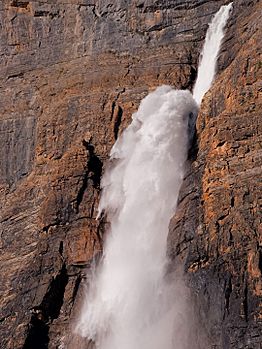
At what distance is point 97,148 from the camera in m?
40.6

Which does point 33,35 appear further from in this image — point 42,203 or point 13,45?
point 42,203

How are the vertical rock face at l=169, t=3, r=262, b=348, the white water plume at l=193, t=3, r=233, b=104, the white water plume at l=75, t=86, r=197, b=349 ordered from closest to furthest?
the vertical rock face at l=169, t=3, r=262, b=348
the white water plume at l=75, t=86, r=197, b=349
the white water plume at l=193, t=3, r=233, b=104

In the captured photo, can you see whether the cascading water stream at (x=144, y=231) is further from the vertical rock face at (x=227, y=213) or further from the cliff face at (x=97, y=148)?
the vertical rock face at (x=227, y=213)

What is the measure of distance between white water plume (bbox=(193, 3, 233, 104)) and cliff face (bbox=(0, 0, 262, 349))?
1.90ft

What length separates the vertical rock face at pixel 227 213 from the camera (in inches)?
1131

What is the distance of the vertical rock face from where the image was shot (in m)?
28.7

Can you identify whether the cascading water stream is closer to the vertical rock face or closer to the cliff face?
the cliff face

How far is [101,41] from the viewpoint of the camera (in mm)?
45875

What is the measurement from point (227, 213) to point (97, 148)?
1123cm

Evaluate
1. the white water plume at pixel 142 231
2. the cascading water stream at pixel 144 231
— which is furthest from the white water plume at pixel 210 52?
the white water plume at pixel 142 231

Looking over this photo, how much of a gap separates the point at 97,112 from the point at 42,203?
562cm

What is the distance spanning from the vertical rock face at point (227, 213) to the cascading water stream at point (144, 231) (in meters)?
1.31

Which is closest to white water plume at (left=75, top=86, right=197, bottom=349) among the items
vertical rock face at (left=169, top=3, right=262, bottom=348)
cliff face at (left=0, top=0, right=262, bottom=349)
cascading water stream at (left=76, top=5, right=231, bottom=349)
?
cascading water stream at (left=76, top=5, right=231, bottom=349)

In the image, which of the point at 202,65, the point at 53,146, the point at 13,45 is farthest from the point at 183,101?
the point at 13,45
